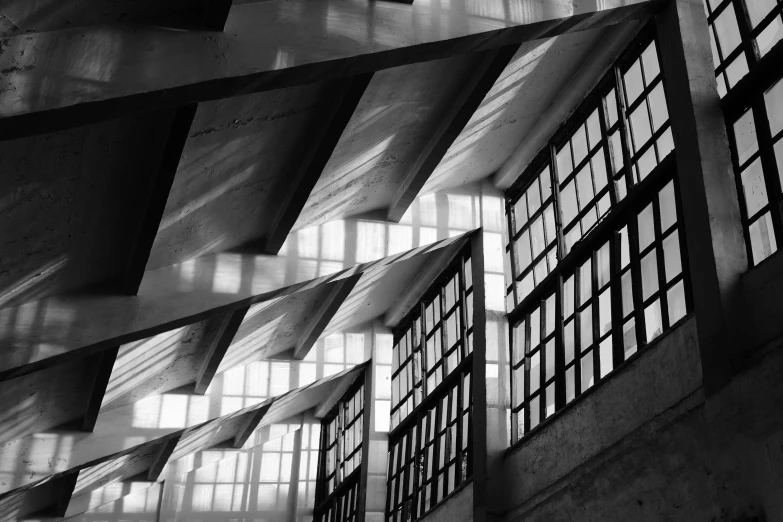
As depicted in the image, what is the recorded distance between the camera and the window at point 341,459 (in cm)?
2158

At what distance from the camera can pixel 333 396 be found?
24.5m

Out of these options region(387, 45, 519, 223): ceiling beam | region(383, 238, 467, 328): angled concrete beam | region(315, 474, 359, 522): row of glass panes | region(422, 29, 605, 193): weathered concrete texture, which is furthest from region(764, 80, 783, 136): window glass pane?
region(315, 474, 359, 522): row of glass panes

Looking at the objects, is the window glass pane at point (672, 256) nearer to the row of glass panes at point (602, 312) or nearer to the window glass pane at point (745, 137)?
the row of glass panes at point (602, 312)

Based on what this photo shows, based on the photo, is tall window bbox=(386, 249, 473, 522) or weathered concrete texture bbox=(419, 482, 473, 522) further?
tall window bbox=(386, 249, 473, 522)

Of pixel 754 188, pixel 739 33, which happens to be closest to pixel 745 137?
pixel 754 188

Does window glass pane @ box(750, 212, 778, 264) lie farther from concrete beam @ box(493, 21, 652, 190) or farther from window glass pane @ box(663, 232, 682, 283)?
concrete beam @ box(493, 21, 652, 190)

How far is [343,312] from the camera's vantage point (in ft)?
60.5

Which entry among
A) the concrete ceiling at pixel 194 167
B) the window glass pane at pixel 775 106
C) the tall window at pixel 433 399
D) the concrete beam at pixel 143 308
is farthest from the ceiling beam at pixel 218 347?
the window glass pane at pixel 775 106

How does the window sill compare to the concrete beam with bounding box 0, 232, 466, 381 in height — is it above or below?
below

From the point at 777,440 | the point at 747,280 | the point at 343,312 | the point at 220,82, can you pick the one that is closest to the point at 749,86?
the point at 747,280

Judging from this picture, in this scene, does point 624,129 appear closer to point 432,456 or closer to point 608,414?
point 608,414

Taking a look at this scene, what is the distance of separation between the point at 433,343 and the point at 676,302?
27.1 ft

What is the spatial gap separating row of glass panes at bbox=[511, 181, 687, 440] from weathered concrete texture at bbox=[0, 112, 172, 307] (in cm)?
562

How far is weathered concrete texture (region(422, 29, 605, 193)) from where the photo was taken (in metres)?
12.0
